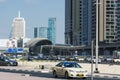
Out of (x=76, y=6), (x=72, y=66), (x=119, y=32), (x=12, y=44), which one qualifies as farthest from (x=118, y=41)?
(x=72, y=66)

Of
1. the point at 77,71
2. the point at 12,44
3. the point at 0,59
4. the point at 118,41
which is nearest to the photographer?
the point at 77,71

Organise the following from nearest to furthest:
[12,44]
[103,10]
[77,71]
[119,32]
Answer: [77,71] < [12,44] < [103,10] < [119,32]

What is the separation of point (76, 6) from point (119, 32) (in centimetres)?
2656

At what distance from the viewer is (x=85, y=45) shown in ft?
652

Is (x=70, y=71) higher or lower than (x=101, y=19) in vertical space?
lower

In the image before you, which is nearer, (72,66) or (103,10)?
(72,66)

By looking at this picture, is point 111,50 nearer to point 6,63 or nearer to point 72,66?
point 6,63

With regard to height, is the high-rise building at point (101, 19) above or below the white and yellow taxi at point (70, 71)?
above

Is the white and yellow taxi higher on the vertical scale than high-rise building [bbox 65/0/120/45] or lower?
lower

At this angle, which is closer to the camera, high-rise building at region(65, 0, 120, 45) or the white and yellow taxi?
the white and yellow taxi

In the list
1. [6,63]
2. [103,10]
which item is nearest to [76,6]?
[103,10]

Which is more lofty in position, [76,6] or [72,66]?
[76,6]

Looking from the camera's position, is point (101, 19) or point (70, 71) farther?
point (101, 19)

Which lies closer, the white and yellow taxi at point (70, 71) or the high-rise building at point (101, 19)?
the white and yellow taxi at point (70, 71)
